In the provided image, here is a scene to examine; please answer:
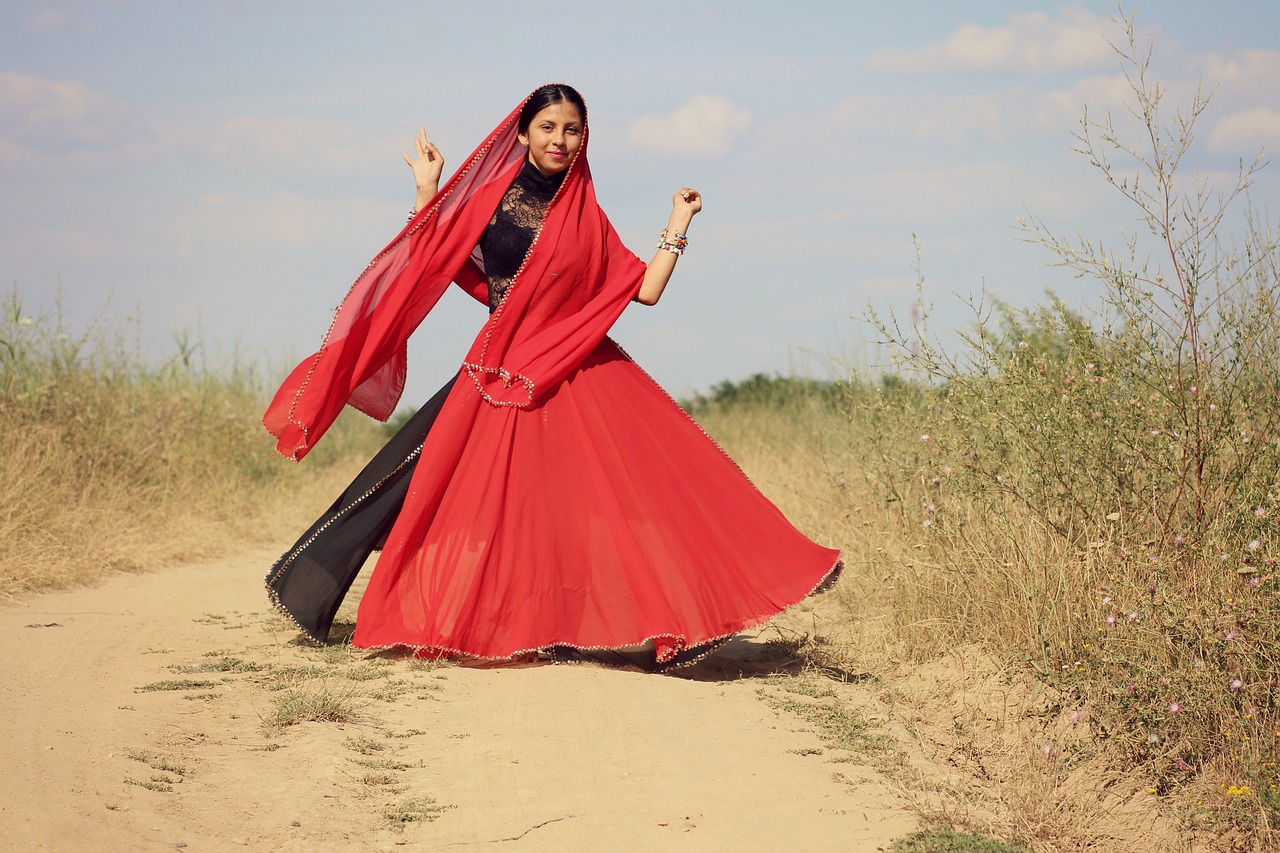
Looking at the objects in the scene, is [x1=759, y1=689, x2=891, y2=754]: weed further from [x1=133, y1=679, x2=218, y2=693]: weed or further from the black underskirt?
[x1=133, y1=679, x2=218, y2=693]: weed

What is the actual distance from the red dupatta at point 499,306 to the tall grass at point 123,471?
2.78m

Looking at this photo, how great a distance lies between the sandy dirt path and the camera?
3.37 m

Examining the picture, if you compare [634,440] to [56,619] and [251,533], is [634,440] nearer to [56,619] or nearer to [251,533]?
[56,619]

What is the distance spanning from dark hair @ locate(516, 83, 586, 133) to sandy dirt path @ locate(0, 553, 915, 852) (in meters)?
2.25

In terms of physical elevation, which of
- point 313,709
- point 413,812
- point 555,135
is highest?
point 555,135

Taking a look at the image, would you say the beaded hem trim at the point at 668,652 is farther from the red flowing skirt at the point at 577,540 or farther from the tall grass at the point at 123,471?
the tall grass at the point at 123,471

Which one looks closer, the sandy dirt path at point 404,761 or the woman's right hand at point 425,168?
the sandy dirt path at point 404,761

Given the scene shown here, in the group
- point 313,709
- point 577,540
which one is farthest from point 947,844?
point 313,709

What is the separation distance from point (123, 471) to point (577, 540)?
223 inches

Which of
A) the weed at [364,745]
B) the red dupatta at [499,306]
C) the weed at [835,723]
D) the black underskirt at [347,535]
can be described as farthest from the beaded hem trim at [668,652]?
the red dupatta at [499,306]

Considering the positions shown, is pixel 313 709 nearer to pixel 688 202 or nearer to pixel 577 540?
pixel 577 540

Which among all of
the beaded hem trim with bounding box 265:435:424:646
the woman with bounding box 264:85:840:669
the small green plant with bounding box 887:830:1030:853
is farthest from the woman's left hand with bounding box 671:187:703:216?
the small green plant with bounding box 887:830:1030:853

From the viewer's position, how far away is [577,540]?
16.0 ft

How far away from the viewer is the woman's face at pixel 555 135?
5.13m
